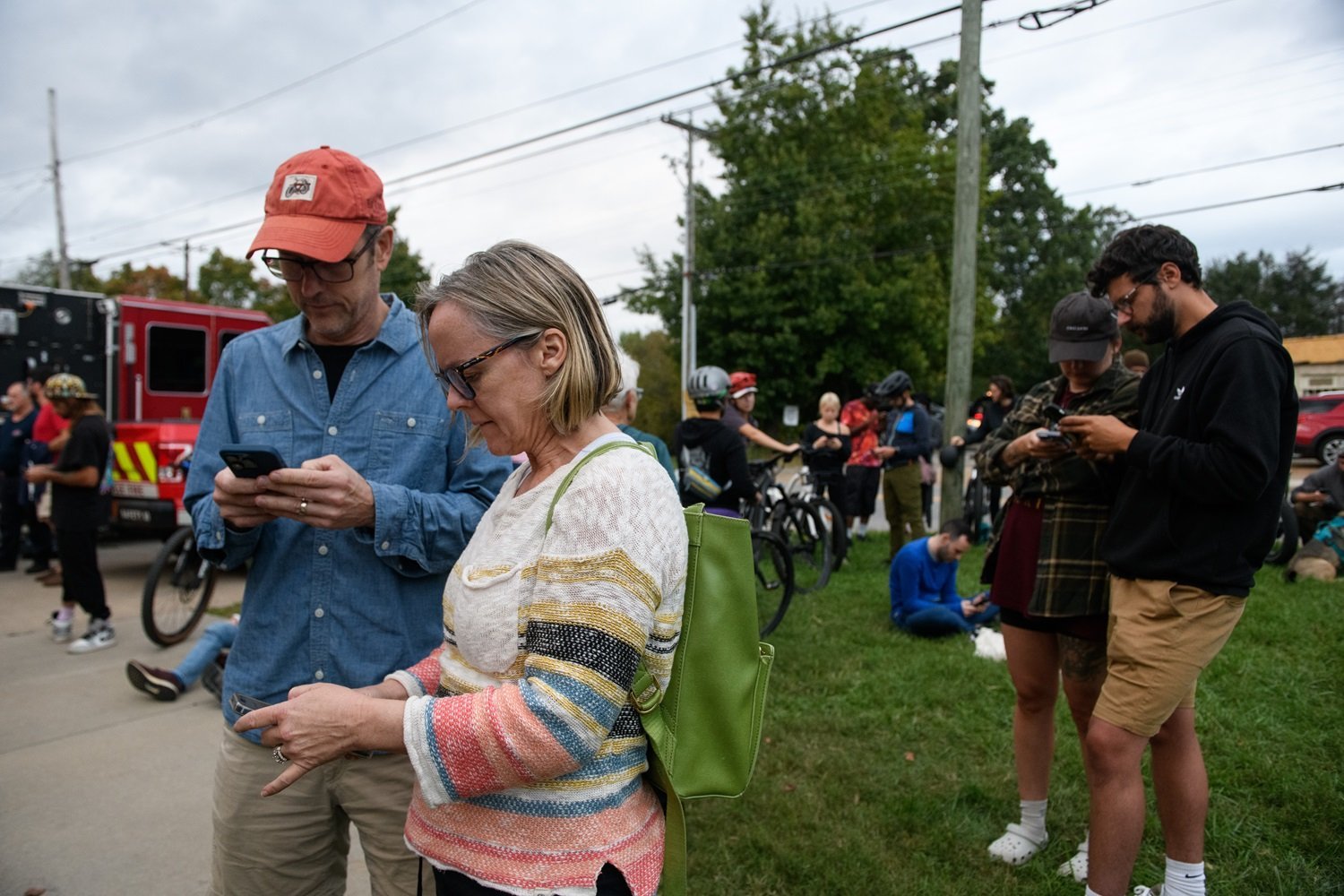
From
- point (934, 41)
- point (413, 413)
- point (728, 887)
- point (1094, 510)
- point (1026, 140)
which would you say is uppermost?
point (1026, 140)

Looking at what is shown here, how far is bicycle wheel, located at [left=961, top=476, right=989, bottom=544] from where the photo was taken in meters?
10.4

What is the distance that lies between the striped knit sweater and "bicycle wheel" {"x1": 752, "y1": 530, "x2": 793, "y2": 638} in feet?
15.2

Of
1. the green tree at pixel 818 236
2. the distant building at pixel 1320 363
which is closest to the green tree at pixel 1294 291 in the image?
the distant building at pixel 1320 363

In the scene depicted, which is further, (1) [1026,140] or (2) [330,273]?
(1) [1026,140]

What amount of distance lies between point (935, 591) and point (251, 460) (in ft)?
17.3

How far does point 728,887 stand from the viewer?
298cm

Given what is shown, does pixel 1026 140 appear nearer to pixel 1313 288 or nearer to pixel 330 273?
pixel 1313 288

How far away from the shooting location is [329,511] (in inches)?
68.0

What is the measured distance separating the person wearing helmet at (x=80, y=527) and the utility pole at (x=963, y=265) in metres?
7.56

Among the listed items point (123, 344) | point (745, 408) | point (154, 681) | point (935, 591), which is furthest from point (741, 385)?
point (123, 344)

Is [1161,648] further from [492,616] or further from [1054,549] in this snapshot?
[492,616]

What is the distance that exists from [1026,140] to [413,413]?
161 ft

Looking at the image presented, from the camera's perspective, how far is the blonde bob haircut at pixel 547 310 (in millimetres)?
1338

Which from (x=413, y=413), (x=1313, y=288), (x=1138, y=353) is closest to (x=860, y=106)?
(x=1138, y=353)
